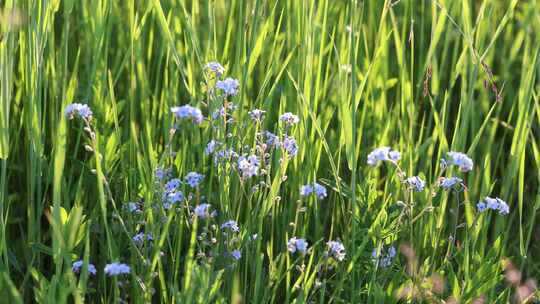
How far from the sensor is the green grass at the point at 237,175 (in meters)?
1.52

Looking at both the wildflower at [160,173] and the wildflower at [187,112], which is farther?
the wildflower at [160,173]

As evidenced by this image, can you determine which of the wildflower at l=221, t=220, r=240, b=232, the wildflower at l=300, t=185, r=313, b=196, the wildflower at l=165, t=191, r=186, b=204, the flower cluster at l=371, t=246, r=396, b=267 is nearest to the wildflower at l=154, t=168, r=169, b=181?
the wildflower at l=165, t=191, r=186, b=204

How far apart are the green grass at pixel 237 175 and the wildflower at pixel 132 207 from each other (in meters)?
0.01

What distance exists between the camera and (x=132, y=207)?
160 centimetres

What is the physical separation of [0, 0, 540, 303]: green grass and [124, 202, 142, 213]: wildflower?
14mm

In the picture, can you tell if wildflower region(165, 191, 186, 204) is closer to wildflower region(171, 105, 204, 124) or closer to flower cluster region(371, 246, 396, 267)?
wildflower region(171, 105, 204, 124)

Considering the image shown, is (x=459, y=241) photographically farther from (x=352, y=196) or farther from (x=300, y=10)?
(x=300, y=10)

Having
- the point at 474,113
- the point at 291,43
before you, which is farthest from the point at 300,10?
the point at 474,113

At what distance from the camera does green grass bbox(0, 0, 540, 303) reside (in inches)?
60.0

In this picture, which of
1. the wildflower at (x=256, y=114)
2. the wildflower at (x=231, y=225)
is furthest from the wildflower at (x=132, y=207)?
the wildflower at (x=256, y=114)

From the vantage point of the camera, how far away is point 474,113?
2.17 meters

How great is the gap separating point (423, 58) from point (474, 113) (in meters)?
0.20

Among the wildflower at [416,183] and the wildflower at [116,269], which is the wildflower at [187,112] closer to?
the wildflower at [116,269]

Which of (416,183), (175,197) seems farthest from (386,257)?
(175,197)
